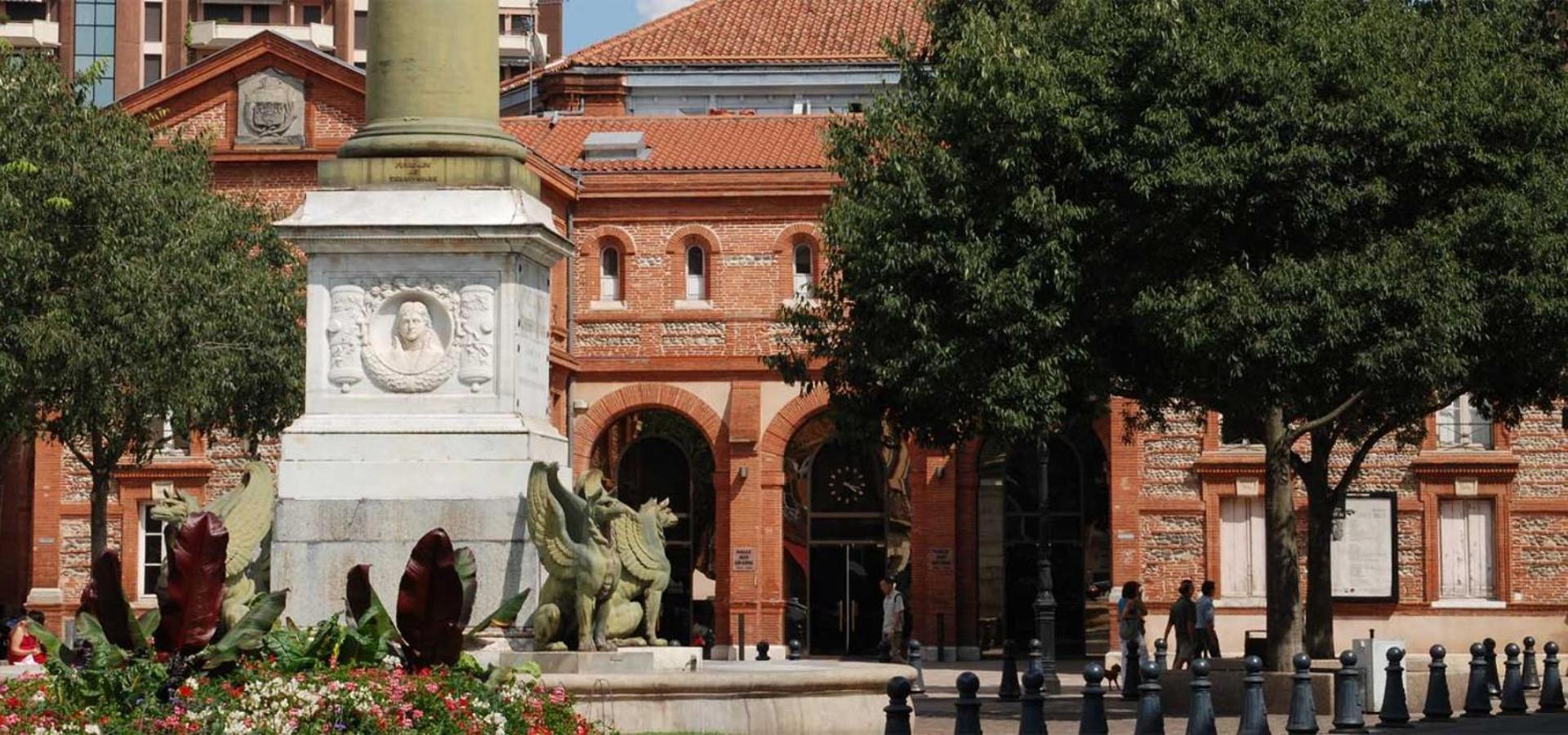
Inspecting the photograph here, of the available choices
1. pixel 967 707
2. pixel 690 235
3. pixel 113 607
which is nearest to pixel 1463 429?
pixel 690 235

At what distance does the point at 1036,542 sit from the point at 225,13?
60.2 m

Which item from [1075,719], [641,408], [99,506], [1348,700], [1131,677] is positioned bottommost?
[1075,719]

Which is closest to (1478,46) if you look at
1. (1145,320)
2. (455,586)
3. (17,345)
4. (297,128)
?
(1145,320)

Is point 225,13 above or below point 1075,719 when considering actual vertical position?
above

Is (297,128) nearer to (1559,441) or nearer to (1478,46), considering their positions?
(1559,441)

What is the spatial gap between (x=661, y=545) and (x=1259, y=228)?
42.7 feet

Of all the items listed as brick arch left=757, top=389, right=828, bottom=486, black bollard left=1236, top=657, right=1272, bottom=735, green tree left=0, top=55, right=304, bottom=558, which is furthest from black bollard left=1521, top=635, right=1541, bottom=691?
brick arch left=757, top=389, right=828, bottom=486

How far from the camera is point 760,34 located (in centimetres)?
6594

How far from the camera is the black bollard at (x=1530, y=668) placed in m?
33.6

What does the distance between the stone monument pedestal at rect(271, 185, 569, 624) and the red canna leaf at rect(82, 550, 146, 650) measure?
460 centimetres

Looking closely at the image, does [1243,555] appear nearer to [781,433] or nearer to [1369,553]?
[1369,553]

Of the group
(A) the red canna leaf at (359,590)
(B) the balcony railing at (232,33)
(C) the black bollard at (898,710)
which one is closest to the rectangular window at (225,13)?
(B) the balcony railing at (232,33)

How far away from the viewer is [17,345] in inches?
1364

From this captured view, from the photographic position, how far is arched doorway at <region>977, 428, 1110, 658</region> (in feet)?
172
